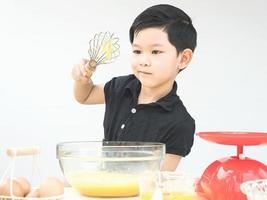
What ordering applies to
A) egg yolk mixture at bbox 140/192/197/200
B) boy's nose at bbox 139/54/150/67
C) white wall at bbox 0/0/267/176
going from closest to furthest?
egg yolk mixture at bbox 140/192/197/200 < boy's nose at bbox 139/54/150/67 < white wall at bbox 0/0/267/176

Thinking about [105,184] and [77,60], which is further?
[77,60]

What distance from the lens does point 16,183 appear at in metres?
0.65

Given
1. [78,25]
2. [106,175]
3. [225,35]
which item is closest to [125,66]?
[78,25]

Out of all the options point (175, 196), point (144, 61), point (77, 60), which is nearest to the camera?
point (175, 196)

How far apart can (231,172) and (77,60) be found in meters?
1.47

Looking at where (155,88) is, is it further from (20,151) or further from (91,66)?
(20,151)

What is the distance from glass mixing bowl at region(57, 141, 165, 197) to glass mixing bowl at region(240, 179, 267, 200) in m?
0.18

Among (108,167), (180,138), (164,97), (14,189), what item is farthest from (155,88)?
(14,189)

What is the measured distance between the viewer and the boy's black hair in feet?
3.22

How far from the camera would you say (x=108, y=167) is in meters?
0.71

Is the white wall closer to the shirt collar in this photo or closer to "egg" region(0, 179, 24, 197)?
the shirt collar

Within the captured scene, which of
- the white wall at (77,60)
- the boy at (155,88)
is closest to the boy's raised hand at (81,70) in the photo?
the boy at (155,88)

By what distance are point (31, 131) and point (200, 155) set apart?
0.77 meters

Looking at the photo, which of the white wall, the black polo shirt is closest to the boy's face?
the black polo shirt
